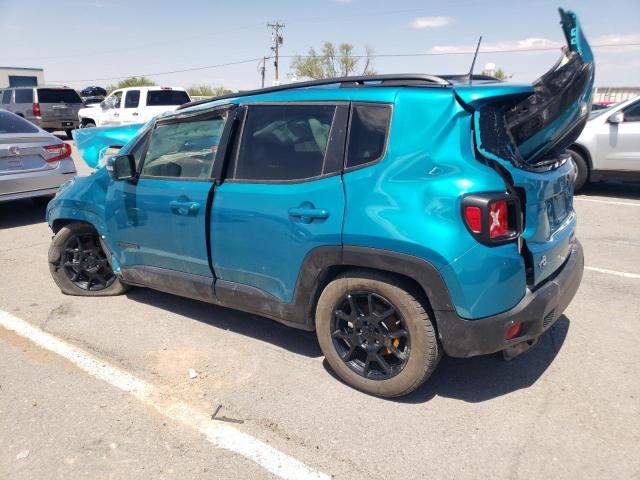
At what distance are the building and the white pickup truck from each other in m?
54.2

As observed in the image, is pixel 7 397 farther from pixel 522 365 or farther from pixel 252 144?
pixel 522 365

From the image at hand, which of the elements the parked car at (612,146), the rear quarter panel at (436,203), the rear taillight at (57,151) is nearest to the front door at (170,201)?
the rear quarter panel at (436,203)

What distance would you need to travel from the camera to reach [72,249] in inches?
186

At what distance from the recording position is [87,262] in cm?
471

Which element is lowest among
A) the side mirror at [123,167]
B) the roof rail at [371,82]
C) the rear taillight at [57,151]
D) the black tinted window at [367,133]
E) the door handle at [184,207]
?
the rear taillight at [57,151]

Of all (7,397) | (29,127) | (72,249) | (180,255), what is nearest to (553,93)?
(180,255)

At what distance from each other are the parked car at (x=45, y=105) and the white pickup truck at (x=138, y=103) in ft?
11.7

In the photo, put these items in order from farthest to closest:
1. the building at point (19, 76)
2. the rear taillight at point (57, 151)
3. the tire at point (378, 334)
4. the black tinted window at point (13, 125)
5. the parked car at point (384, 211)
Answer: the building at point (19, 76) < the rear taillight at point (57, 151) < the black tinted window at point (13, 125) < the tire at point (378, 334) < the parked car at point (384, 211)

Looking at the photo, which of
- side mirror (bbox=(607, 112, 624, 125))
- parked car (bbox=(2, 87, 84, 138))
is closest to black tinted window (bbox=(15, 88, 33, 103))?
parked car (bbox=(2, 87, 84, 138))

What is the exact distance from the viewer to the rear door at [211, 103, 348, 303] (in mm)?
3008

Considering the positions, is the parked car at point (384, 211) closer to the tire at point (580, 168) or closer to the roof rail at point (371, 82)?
the roof rail at point (371, 82)

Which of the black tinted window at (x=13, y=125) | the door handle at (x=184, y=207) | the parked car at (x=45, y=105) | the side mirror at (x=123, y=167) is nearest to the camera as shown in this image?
the door handle at (x=184, y=207)

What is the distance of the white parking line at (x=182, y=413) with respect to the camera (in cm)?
253

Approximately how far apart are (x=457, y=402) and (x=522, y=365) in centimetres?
65
